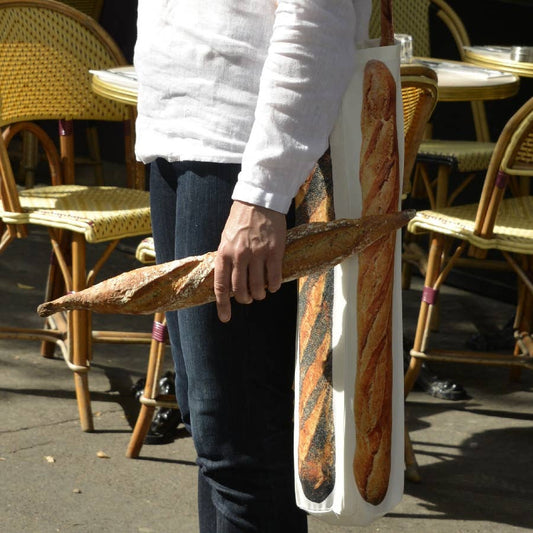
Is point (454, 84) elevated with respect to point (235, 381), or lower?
elevated

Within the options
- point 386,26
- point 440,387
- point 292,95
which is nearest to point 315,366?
point 292,95

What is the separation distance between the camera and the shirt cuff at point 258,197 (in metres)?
1.54

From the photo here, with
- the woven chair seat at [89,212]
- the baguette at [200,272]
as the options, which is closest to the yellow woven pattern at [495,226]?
the woven chair seat at [89,212]

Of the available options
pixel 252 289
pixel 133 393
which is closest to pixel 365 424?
pixel 252 289

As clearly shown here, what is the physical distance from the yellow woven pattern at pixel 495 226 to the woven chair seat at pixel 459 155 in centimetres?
63

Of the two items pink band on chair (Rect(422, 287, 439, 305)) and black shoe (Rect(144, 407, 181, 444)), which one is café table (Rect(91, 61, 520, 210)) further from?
black shoe (Rect(144, 407, 181, 444))

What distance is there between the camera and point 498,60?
164 inches

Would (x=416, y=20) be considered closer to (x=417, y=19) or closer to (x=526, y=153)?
(x=417, y=19)

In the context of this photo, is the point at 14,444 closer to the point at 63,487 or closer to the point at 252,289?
the point at 63,487

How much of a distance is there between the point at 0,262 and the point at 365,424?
380cm

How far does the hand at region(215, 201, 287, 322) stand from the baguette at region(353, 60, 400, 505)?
5.7 inches

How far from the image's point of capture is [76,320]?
3.35 meters

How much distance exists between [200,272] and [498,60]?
289cm

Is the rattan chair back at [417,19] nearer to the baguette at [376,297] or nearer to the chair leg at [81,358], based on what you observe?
the chair leg at [81,358]
